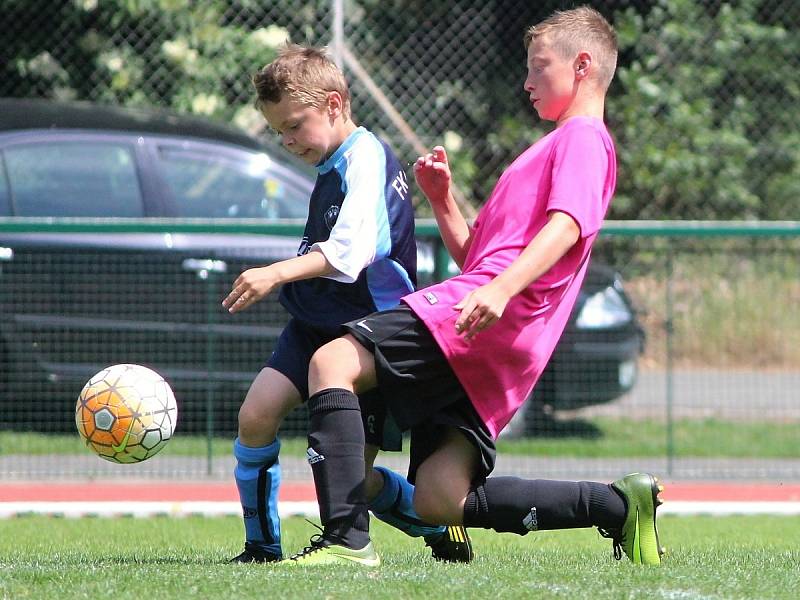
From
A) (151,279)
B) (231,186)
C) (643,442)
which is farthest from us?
(231,186)

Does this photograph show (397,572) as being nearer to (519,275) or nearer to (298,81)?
(519,275)

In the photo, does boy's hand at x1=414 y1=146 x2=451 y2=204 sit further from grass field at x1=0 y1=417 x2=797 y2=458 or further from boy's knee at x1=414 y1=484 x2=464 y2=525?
grass field at x1=0 y1=417 x2=797 y2=458

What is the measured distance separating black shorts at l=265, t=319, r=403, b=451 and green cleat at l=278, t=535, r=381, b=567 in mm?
568

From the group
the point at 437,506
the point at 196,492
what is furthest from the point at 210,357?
the point at 437,506

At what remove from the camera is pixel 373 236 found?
4273 millimetres

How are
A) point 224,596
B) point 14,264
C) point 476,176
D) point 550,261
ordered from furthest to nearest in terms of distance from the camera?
1. point 476,176
2. point 14,264
3. point 550,261
4. point 224,596

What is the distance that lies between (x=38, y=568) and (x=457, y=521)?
4.22 feet

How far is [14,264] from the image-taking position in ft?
25.4

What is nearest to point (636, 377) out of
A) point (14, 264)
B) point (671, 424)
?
point (671, 424)

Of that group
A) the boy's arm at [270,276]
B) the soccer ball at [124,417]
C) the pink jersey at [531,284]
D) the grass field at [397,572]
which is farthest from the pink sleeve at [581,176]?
the soccer ball at [124,417]

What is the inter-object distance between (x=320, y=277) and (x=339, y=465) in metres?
0.64

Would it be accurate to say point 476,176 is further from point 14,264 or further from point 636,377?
point 14,264

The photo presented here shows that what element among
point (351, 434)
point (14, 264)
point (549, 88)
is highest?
point (549, 88)

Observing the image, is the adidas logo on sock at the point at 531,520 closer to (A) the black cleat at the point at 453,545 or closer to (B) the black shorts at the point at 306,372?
(A) the black cleat at the point at 453,545
